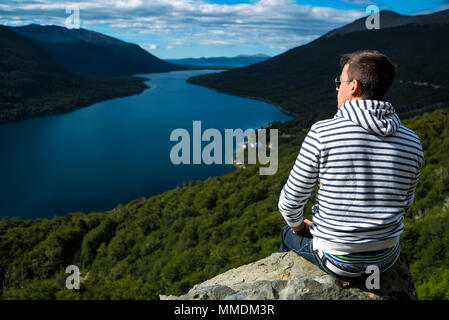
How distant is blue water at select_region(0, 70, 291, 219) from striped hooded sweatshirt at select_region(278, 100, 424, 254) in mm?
39580

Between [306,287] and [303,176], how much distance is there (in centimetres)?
84

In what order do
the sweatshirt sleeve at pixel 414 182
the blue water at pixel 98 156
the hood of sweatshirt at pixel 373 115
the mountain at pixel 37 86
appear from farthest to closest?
the mountain at pixel 37 86, the blue water at pixel 98 156, the sweatshirt sleeve at pixel 414 182, the hood of sweatshirt at pixel 373 115

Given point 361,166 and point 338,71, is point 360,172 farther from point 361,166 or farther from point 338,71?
point 338,71

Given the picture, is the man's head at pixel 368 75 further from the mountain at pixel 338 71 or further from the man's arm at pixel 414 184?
the mountain at pixel 338 71

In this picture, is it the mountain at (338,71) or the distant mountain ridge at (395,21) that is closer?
the mountain at (338,71)

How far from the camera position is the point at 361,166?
1.73 meters

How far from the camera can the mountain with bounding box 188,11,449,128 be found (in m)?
82.6

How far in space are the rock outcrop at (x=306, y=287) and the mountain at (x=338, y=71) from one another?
7338 cm

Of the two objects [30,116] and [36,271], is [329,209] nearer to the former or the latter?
[36,271]

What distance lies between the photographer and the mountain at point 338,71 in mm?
82625

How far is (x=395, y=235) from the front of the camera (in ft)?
6.20

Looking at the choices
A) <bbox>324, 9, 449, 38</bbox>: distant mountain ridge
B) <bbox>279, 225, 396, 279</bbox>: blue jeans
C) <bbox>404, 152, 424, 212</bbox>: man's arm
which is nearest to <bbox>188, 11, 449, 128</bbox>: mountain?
<bbox>324, 9, 449, 38</bbox>: distant mountain ridge

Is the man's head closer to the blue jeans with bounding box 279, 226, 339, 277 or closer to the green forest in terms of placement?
the blue jeans with bounding box 279, 226, 339, 277

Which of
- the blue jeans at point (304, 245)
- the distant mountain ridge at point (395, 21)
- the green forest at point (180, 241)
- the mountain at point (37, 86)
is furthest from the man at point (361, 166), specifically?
the distant mountain ridge at point (395, 21)
